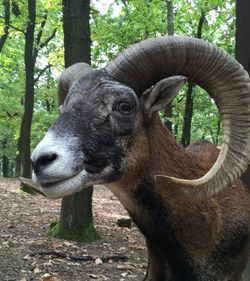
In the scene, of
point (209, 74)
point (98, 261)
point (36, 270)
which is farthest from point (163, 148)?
point (98, 261)

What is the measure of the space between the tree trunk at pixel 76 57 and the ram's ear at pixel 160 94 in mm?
4543

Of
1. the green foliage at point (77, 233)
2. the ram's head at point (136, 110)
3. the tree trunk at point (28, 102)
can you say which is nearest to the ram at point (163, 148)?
the ram's head at point (136, 110)

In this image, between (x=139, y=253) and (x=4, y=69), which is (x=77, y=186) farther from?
(x=4, y=69)

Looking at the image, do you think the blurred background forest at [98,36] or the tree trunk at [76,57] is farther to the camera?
the blurred background forest at [98,36]

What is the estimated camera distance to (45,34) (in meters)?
27.9

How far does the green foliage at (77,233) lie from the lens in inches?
344

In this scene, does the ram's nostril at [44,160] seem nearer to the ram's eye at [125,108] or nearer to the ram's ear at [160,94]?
the ram's eye at [125,108]

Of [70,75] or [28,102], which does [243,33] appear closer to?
[70,75]

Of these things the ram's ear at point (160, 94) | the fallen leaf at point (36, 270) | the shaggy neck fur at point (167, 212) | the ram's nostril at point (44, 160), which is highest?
the ram's ear at point (160, 94)

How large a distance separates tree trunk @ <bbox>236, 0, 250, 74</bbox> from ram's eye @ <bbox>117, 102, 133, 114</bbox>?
8.94 feet

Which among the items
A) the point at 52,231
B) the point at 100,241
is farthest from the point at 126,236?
the point at 52,231

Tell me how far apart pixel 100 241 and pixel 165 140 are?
16.3 ft

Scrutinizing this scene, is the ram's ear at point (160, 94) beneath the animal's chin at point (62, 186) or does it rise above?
above

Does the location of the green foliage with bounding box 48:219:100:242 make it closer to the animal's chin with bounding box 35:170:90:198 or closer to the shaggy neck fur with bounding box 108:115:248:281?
the shaggy neck fur with bounding box 108:115:248:281
